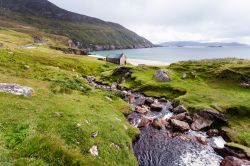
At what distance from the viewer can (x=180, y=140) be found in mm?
40156

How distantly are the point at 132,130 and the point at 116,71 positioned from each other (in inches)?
2132

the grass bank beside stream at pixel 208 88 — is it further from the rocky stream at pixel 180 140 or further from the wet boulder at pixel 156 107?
the wet boulder at pixel 156 107

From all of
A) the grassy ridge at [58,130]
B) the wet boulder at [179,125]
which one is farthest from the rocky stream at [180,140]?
the grassy ridge at [58,130]

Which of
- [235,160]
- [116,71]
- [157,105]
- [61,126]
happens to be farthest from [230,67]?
[61,126]

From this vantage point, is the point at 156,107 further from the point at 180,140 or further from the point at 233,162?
the point at 233,162

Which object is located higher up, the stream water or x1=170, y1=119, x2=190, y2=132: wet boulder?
x1=170, y1=119, x2=190, y2=132: wet boulder

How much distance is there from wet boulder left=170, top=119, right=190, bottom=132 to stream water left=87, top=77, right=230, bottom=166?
79 centimetres

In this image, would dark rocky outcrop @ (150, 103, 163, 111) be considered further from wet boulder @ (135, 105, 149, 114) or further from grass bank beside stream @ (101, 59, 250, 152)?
grass bank beside stream @ (101, 59, 250, 152)

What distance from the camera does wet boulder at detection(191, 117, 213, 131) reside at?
45069 millimetres

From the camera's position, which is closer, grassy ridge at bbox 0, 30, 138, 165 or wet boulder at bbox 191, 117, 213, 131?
grassy ridge at bbox 0, 30, 138, 165

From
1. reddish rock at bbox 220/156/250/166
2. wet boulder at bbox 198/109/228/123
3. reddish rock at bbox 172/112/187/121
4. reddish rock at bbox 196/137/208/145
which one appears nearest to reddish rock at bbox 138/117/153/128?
reddish rock at bbox 172/112/187/121

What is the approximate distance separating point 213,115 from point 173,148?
49.3ft

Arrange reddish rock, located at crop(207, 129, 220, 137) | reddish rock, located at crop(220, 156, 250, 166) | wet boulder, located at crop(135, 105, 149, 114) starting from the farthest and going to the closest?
wet boulder, located at crop(135, 105, 149, 114) → reddish rock, located at crop(207, 129, 220, 137) → reddish rock, located at crop(220, 156, 250, 166)

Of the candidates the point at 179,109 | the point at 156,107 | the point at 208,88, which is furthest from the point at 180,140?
the point at 208,88
